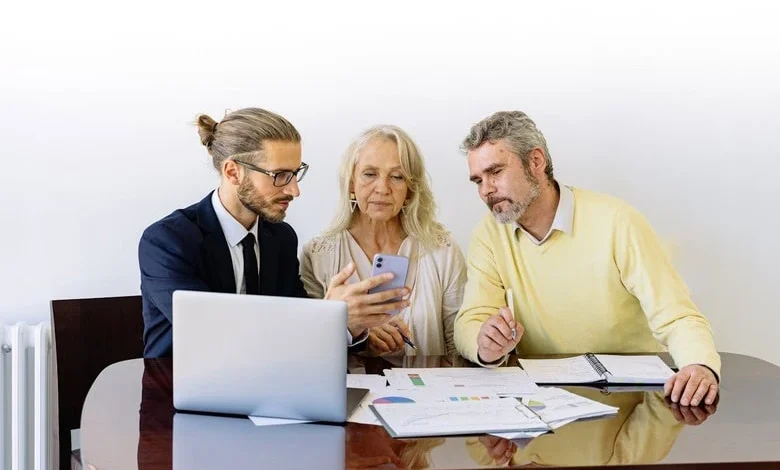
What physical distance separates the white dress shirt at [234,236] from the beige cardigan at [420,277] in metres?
0.35

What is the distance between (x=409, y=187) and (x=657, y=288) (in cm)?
85

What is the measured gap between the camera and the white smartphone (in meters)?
2.03

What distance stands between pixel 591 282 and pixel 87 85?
1.79m

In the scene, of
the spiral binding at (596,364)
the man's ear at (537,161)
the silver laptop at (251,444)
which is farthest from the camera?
the man's ear at (537,161)

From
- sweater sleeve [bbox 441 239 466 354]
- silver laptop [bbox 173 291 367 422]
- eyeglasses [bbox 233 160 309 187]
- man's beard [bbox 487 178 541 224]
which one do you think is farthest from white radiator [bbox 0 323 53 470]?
man's beard [bbox 487 178 541 224]

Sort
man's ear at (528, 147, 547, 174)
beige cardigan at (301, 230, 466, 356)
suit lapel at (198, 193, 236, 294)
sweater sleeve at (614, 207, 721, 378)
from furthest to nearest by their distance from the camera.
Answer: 1. beige cardigan at (301, 230, 466, 356)
2. man's ear at (528, 147, 547, 174)
3. suit lapel at (198, 193, 236, 294)
4. sweater sleeve at (614, 207, 721, 378)

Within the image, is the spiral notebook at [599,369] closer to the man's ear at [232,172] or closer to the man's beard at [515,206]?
the man's beard at [515,206]

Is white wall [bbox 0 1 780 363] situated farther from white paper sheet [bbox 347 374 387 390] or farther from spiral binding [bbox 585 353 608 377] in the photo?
white paper sheet [bbox 347 374 387 390]

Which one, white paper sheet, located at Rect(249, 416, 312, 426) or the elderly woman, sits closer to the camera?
white paper sheet, located at Rect(249, 416, 312, 426)

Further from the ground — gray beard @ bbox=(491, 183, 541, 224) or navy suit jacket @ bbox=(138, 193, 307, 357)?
gray beard @ bbox=(491, 183, 541, 224)

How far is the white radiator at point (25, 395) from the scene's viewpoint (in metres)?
3.05

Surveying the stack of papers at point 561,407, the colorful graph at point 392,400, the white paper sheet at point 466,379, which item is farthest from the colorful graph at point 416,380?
the stack of papers at point 561,407

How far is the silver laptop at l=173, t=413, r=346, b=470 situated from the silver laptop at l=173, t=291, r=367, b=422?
45mm

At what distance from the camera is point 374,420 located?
1841 mm
